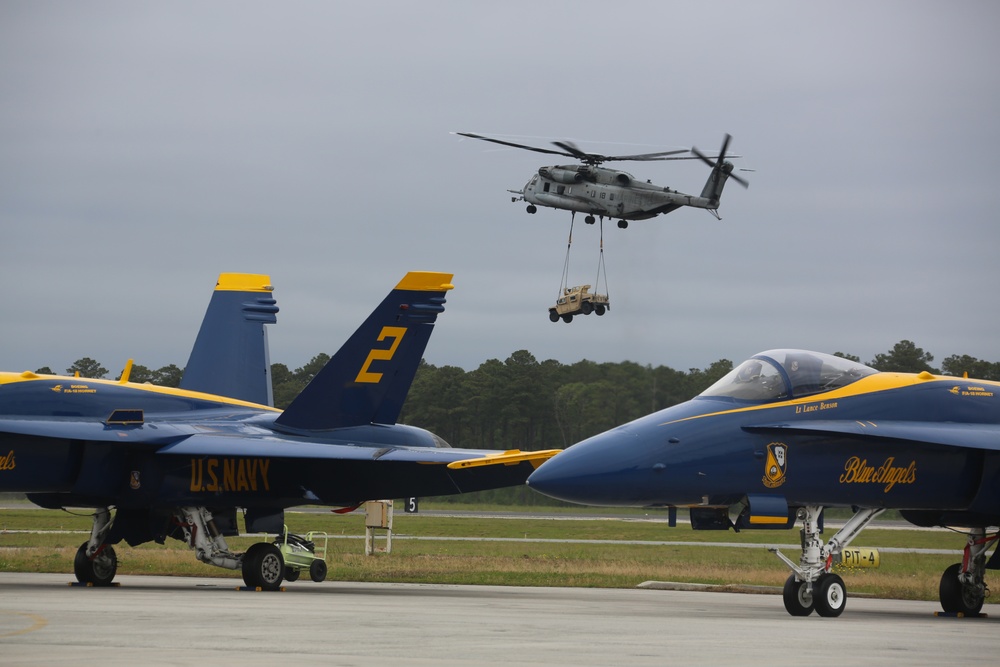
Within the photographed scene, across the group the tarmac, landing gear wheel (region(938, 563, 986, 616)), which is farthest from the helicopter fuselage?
landing gear wheel (region(938, 563, 986, 616))

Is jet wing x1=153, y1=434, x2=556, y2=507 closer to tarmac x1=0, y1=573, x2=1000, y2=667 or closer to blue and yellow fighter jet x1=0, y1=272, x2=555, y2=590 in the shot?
A: blue and yellow fighter jet x1=0, y1=272, x2=555, y2=590

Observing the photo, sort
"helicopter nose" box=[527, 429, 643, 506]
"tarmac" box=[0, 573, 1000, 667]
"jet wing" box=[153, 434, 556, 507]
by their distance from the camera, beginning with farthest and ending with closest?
"jet wing" box=[153, 434, 556, 507]
"helicopter nose" box=[527, 429, 643, 506]
"tarmac" box=[0, 573, 1000, 667]

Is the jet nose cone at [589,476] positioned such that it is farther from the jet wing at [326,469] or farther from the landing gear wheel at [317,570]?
the landing gear wheel at [317,570]

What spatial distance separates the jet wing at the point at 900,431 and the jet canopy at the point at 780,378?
1.25ft

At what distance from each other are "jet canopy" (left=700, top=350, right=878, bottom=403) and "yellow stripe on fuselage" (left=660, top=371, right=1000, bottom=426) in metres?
0.07

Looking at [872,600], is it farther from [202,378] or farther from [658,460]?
[202,378]

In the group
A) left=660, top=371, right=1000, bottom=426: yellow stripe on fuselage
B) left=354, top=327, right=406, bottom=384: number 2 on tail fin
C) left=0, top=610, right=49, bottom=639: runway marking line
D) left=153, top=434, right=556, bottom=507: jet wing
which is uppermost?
left=354, top=327, right=406, bottom=384: number 2 on tail fin

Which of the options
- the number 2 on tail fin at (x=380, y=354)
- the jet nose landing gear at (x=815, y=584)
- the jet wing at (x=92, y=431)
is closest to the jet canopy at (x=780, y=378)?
the jet nose landing gear at (x=815, y=584)

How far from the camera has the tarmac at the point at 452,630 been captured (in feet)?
28.5

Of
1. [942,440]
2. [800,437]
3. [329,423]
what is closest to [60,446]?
[329,423]

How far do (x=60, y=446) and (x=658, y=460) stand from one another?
339 inches

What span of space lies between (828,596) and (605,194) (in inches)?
1224

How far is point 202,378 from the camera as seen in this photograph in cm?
2247

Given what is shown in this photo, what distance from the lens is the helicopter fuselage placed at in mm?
42469
